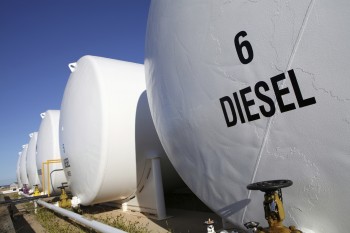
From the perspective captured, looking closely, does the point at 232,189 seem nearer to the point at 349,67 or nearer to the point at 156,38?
the point at 349,67

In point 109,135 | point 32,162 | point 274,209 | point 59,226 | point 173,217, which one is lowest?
point 173,217

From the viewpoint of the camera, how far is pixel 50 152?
8359 mm

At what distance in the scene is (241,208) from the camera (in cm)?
212

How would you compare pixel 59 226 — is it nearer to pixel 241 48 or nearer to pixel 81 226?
pixel 81 226

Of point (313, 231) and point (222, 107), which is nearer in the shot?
point (313, 231)

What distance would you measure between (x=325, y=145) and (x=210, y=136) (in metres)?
0.82

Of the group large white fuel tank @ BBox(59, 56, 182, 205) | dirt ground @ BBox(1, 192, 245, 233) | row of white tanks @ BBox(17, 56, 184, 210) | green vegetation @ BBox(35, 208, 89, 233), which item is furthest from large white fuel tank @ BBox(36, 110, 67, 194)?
large white fuel tank @ BBox(59, 56, 182, 205)

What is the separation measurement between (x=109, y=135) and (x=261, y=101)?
318 centimetres

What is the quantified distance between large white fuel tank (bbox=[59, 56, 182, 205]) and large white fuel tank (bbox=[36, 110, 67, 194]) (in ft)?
10.4

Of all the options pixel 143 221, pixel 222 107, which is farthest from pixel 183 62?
pixel 143 221

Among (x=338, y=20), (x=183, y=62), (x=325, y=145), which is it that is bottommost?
(x=325, y=145)

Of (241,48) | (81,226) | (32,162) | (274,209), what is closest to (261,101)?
(241,48)

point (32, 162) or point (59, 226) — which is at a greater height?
point (32, 162)

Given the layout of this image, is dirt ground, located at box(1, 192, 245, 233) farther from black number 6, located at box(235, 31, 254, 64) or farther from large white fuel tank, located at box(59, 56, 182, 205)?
black number 6, located at box(235, 31, 254, 64)
